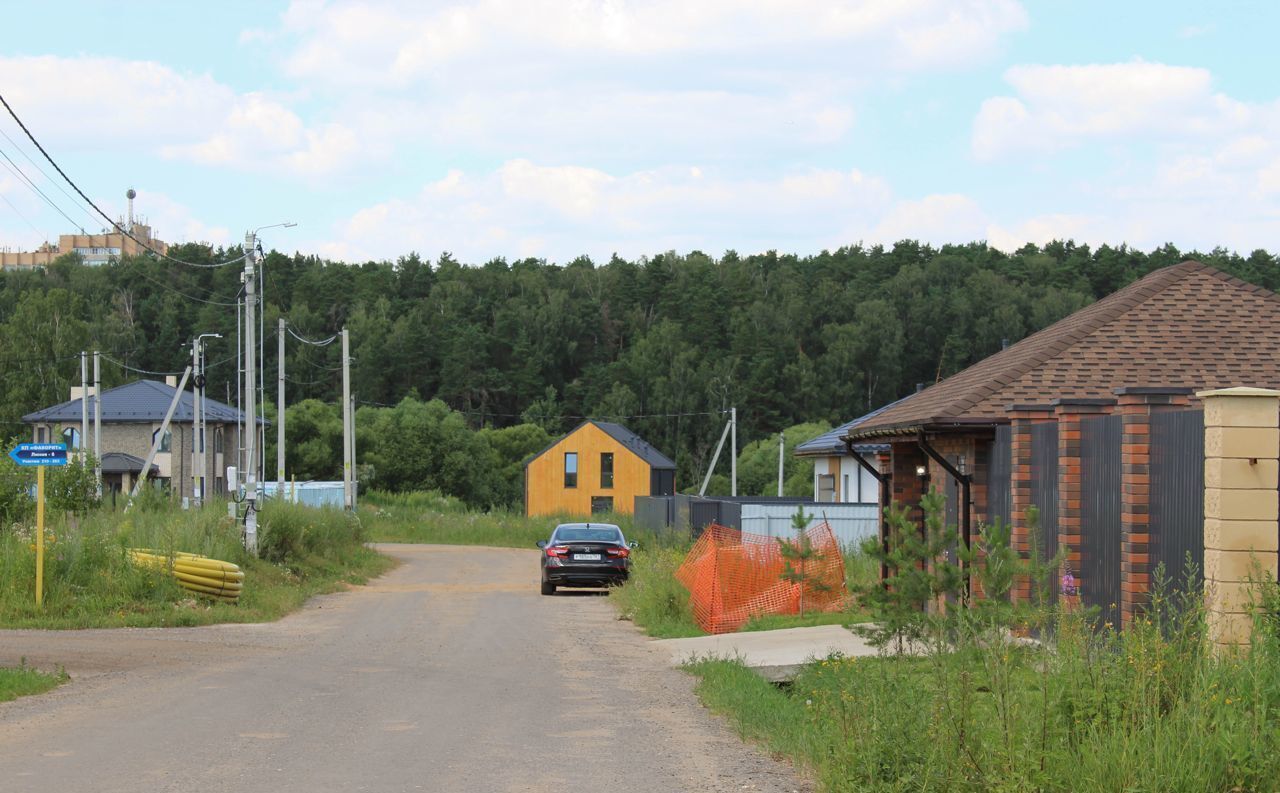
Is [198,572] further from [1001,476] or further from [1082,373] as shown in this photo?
[1082,373]

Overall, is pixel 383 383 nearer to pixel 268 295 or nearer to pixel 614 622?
pixel 268 295

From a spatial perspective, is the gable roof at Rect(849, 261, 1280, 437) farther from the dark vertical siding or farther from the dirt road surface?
the dirt road surface

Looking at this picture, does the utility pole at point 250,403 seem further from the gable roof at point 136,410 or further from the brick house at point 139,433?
the brick house at point 139,433

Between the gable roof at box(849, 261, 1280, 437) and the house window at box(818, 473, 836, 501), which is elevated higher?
the gable roof at box(849, 261, 1280, 437)

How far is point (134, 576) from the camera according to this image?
71.1 feet

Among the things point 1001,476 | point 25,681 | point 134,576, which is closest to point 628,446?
point 134,576

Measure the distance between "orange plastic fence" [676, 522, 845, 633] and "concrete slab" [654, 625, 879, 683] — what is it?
1.05m

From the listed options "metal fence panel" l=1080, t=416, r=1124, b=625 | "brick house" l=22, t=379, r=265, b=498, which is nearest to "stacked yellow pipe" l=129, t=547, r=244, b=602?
"metal fence panel" l=1080, t=416, r=1124, b=625

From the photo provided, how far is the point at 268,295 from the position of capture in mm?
118625

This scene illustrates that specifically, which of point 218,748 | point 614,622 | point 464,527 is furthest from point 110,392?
point 218,748

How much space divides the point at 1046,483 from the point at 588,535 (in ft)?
52.6

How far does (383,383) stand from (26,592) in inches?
3650

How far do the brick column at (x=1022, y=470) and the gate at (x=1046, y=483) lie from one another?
4.9 inches

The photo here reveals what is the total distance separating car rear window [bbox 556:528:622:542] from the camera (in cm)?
2884
